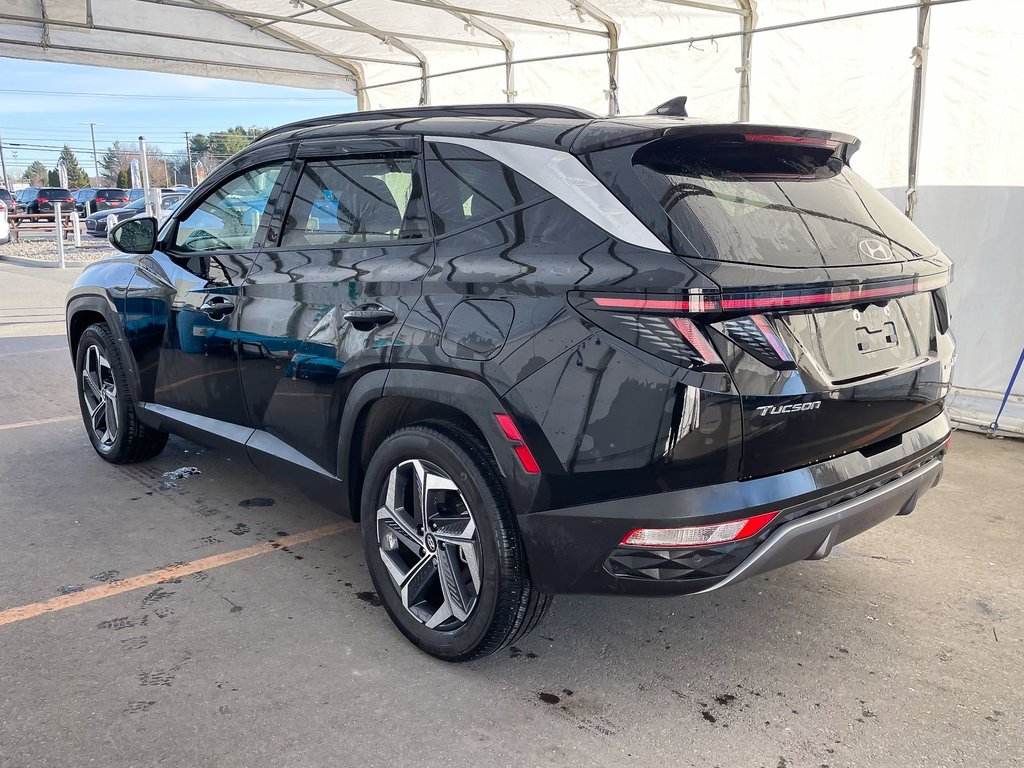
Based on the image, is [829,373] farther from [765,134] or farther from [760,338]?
[765,134]

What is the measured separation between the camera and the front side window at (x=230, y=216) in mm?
3729

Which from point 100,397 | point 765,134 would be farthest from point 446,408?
point 100,397

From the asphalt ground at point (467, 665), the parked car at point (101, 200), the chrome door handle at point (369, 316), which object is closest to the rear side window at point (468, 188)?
the chrome door handle at point (369, 316)

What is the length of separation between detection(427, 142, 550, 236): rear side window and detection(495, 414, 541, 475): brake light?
0.66 meters

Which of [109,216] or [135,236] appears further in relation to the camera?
[109,216]

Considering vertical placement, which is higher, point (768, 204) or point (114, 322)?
point (768, 204)

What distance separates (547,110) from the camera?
2.98 meters

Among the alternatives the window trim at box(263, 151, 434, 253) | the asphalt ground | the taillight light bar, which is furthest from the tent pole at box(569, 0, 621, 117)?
the taillight light bar

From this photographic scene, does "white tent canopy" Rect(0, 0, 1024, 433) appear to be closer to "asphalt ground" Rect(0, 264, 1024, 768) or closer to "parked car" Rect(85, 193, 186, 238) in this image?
"asphalt ground" Rect(0, 264, 1024, 768)

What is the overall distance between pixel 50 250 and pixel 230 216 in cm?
2146

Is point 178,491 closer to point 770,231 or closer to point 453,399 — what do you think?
point 453,399

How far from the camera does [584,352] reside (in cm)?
237

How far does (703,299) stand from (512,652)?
148 cm

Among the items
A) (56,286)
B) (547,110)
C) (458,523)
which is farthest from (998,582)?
(56,286)
